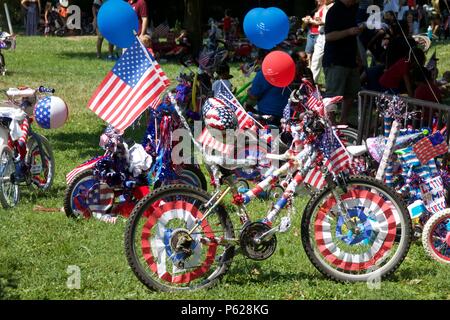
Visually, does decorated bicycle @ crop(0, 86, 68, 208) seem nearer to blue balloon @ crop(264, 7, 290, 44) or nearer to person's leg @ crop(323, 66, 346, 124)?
blue balloon @ crop(264, 7, 290, 44)

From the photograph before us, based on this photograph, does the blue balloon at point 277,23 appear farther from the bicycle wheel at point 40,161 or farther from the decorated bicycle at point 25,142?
the bicycle wheel at point 40,161

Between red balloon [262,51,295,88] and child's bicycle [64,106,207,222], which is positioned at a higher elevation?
red balloon [262,51,295,88]

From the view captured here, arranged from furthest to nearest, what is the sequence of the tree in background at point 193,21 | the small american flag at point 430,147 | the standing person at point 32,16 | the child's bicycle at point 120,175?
the standing person at point 32,16, the tree in background at point 193,21, the child's bicycle at point 120,175, the small american flag at point 430,147

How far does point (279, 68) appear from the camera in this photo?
6.52 metres

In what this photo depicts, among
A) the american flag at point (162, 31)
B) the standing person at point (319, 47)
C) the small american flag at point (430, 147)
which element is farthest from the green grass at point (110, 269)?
the american flag at point (162, 31)

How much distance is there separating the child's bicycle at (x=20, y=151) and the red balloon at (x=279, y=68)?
85.4 inches

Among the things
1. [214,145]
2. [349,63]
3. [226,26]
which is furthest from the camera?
[226,26]

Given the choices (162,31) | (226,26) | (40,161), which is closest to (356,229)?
(40,161)

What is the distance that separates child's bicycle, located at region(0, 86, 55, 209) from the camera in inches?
283

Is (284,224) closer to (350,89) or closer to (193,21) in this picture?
(350,89)

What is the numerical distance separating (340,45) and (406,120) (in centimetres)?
363

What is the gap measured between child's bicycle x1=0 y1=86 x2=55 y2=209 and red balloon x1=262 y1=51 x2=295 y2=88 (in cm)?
217

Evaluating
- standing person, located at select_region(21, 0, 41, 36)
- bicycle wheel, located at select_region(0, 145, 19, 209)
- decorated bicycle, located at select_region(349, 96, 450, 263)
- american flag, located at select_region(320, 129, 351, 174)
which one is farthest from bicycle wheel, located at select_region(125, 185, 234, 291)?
standing person, located at select_region(21, 0, 41, 36)

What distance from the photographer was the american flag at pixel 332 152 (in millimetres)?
5242
